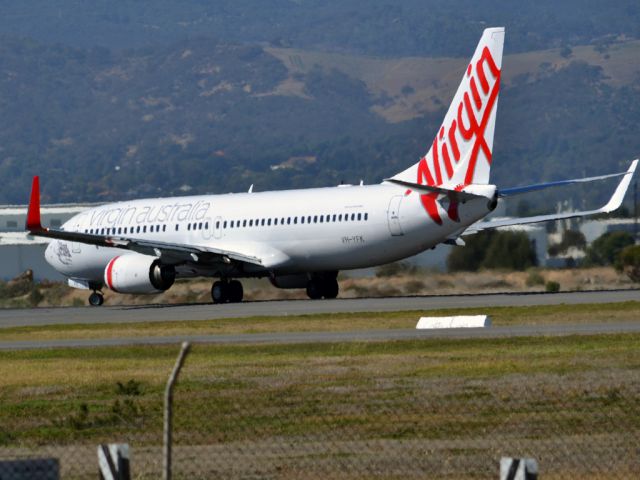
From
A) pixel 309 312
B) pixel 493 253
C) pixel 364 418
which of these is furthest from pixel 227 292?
pixel 364 418

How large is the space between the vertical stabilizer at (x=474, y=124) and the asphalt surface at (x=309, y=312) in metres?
3.64

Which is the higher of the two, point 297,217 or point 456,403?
point 297,217

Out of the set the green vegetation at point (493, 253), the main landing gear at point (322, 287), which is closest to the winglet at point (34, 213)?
the main landing gear at point (322, 287)

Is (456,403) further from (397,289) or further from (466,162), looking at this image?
(397,289)

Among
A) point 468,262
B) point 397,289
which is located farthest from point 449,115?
point 468,262

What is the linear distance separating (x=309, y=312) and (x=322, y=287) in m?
9.52

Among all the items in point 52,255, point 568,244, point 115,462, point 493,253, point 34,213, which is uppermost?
point 568,244

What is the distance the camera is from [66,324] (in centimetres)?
4459

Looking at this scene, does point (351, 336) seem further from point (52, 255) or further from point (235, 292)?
point (52, 255)

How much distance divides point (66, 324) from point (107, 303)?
19109 millimetres

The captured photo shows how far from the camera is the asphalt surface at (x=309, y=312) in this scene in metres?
34.8

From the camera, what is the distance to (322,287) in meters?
54.3

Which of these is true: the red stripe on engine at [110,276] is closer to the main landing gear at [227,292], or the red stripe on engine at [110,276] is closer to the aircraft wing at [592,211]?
the main landing gear at [227,292]

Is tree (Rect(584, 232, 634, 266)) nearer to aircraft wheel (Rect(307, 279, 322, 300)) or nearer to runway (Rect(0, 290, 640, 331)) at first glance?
aircraft wheel (Rect(307, 279, 322, 300))
